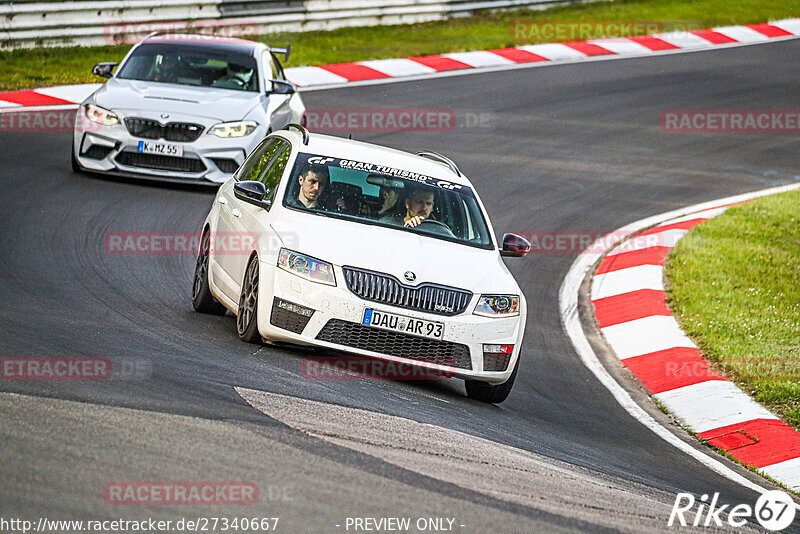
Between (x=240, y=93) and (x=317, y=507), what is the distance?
10399 mm

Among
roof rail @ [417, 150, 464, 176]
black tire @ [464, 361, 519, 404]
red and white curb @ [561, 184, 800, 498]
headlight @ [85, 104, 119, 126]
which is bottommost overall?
red and white curb @ [561, 184, 800, 498]

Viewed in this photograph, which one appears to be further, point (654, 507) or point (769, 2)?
point (769, 2)

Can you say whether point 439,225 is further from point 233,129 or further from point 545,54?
point 545,54

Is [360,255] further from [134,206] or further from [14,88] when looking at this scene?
[14,88]

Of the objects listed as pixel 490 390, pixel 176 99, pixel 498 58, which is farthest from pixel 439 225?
pixel 498 58

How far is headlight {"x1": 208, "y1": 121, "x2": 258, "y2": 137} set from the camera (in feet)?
46.4

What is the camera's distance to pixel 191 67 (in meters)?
15.1

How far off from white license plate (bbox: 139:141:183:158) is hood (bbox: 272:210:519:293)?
18.3ft

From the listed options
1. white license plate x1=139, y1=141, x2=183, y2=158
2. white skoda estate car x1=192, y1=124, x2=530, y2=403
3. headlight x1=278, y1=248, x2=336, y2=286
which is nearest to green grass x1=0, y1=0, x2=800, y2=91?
white license plate x1=139, y1=141, x2=183, y2=158

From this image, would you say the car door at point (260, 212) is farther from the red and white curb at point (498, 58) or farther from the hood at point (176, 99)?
the red and white curb at point (498, 58)

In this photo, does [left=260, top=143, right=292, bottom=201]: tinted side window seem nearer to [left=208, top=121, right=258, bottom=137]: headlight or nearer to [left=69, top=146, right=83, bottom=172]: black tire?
[left=208, top=121, right=258, bottom=137]: headlight

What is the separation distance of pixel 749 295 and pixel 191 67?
732 centimetres

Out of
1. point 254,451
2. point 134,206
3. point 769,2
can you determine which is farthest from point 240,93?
point 769,2

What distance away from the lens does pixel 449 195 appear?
31.1 feet
